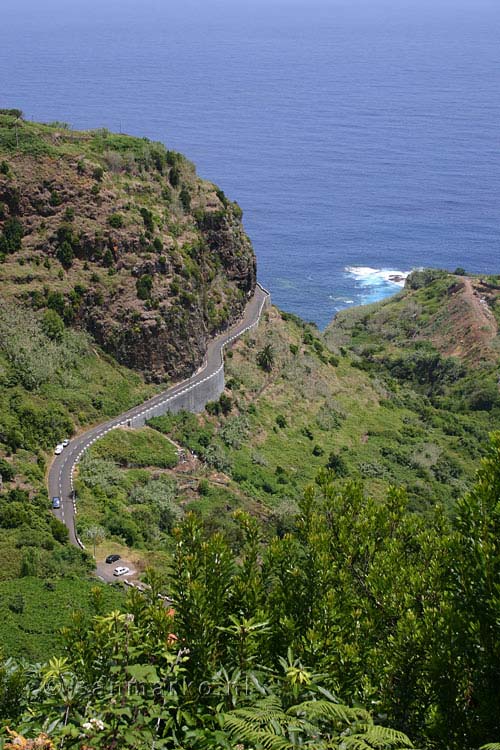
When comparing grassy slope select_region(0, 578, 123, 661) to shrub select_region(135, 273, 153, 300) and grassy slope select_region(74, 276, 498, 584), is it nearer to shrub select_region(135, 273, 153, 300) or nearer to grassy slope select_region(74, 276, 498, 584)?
grassy slope select_region(74, 276, 498, 584)

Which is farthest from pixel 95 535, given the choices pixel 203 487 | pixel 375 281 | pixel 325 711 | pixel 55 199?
pixel 375 281

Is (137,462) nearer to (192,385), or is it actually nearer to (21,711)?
(192,385)

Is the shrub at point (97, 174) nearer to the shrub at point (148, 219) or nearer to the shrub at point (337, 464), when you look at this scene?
the shrub at point (148, 219)

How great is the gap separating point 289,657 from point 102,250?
184 ft

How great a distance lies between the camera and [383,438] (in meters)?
74.8

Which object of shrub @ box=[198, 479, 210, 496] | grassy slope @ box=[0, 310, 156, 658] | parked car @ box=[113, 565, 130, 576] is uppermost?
grassy slope @ box=[0, 310, 156, 658]

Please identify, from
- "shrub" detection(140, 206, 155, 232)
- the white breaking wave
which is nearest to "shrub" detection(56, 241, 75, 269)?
"shrub" detection(140, 206, 155, 232)

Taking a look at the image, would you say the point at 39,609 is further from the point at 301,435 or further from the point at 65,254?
the point at 301,435

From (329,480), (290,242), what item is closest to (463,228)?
(290,242)

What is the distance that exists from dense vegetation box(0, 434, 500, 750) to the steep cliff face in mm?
48723

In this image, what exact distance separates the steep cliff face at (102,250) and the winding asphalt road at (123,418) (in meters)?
1.32

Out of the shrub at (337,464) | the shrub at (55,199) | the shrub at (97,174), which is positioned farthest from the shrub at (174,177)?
the shrub at (337,464)

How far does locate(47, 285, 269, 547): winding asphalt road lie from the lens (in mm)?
48031

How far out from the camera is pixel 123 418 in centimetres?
5925
